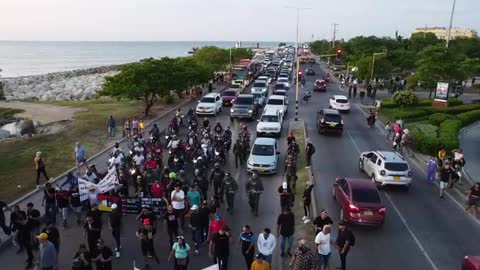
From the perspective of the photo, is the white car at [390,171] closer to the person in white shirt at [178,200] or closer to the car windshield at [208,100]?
the person in white shirt at [178,200]

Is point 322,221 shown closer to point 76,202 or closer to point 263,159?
point 76,202

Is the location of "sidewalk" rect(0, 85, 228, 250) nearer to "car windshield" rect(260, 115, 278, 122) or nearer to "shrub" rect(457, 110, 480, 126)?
"car windshield" rect(260, 115, 278, 122)

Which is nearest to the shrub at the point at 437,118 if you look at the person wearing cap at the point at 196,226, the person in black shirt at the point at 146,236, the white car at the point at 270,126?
the white car at the point at 270,126

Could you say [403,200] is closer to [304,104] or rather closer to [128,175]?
[128,175]

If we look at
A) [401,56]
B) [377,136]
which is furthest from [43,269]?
[401,56]

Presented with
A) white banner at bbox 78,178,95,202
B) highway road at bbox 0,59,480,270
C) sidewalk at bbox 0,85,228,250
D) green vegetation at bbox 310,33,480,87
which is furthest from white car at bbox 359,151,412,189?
green vegetation at bbox 310,33,480,87

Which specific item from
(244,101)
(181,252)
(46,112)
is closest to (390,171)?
(181,252)
